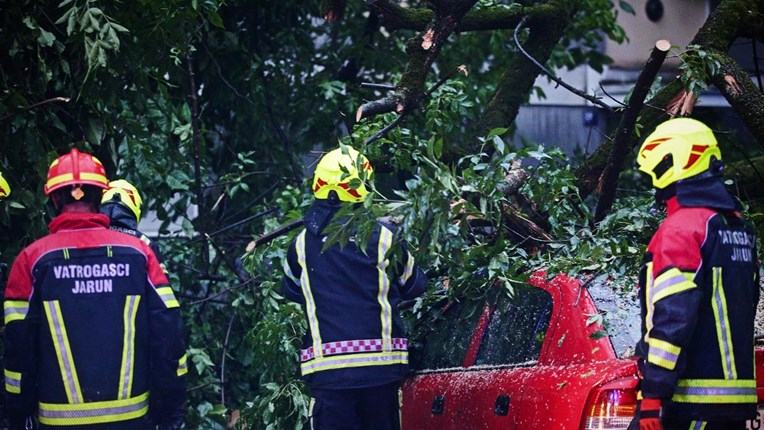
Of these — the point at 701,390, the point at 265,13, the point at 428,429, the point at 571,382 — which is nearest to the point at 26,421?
the point at 428,429

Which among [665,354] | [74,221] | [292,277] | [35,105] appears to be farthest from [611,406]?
[35,105]

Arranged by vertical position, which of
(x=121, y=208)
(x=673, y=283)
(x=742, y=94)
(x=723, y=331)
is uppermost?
(x=742, y=94)

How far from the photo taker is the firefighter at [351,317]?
18.4 feet

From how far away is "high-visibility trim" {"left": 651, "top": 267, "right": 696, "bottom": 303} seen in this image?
434cm

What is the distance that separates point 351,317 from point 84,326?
1.27 m

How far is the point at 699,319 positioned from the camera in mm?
4473

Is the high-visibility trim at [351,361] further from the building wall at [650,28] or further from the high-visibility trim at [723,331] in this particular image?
the building wall at [650,28]

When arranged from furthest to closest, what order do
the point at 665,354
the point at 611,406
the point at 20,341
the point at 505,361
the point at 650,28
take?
the point at 650,28
the point at 505,361
the point at 20,341
the point at 611,406
the point at 665,354

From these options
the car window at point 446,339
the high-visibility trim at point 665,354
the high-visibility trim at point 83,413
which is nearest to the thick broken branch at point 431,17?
the car window at point 446,339

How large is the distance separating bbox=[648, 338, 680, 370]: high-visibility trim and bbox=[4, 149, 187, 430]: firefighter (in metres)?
2.10

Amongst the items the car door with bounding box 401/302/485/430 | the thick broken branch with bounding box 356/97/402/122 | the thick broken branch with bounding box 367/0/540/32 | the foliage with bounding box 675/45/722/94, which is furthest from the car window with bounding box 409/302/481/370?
the thick broken branch with bounding box 367/0/540/32

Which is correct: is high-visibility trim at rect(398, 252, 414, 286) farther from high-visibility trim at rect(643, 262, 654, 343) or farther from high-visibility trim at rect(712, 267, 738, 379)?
high-visibility trim at rect(712, 267, 738, 379)

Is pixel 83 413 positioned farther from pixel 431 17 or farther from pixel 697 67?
pixel 431 17

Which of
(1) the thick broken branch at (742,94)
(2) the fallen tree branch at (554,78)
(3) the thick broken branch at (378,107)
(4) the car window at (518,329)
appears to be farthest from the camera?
(3) the thick broken branch at (378,107)
